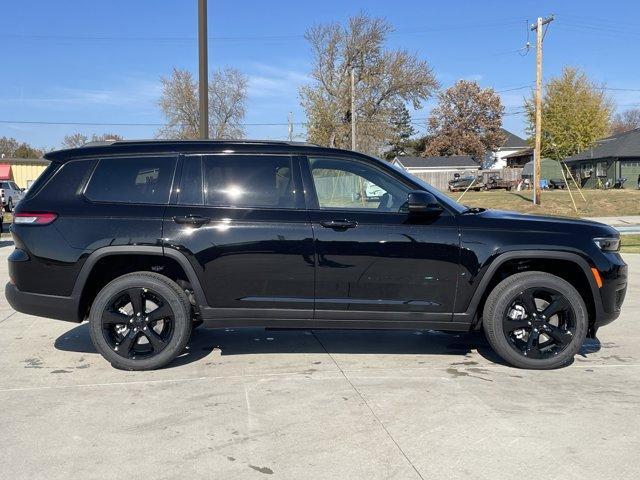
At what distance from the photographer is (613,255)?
16.8 feet

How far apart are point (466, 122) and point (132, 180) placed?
77.7 meters

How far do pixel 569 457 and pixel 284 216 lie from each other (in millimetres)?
2723

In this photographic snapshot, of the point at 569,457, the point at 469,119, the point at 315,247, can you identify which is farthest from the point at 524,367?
the point at 469,119

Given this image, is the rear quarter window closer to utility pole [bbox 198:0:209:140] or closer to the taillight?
the taillight

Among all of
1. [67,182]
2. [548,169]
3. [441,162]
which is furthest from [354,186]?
[441,162]

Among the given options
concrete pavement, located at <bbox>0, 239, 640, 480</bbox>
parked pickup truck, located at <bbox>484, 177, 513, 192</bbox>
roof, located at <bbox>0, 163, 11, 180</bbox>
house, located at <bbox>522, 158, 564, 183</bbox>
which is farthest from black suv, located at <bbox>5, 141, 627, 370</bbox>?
house, located at <bbox>522, 158, 564, 183</bbox>

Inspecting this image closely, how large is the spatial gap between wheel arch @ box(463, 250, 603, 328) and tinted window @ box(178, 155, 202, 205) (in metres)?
2.50

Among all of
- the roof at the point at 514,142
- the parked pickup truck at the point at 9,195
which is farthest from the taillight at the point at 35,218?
the roof at the point at 514,142

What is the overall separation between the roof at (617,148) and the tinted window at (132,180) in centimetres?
4861

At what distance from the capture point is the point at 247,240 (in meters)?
4.89

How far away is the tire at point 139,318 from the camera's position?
5016mm

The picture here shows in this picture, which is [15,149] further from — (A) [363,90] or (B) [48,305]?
(B) [48,305]

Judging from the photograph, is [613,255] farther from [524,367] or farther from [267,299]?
[267,299]

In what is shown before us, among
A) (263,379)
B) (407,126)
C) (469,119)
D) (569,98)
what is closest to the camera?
Result: (263,379)
